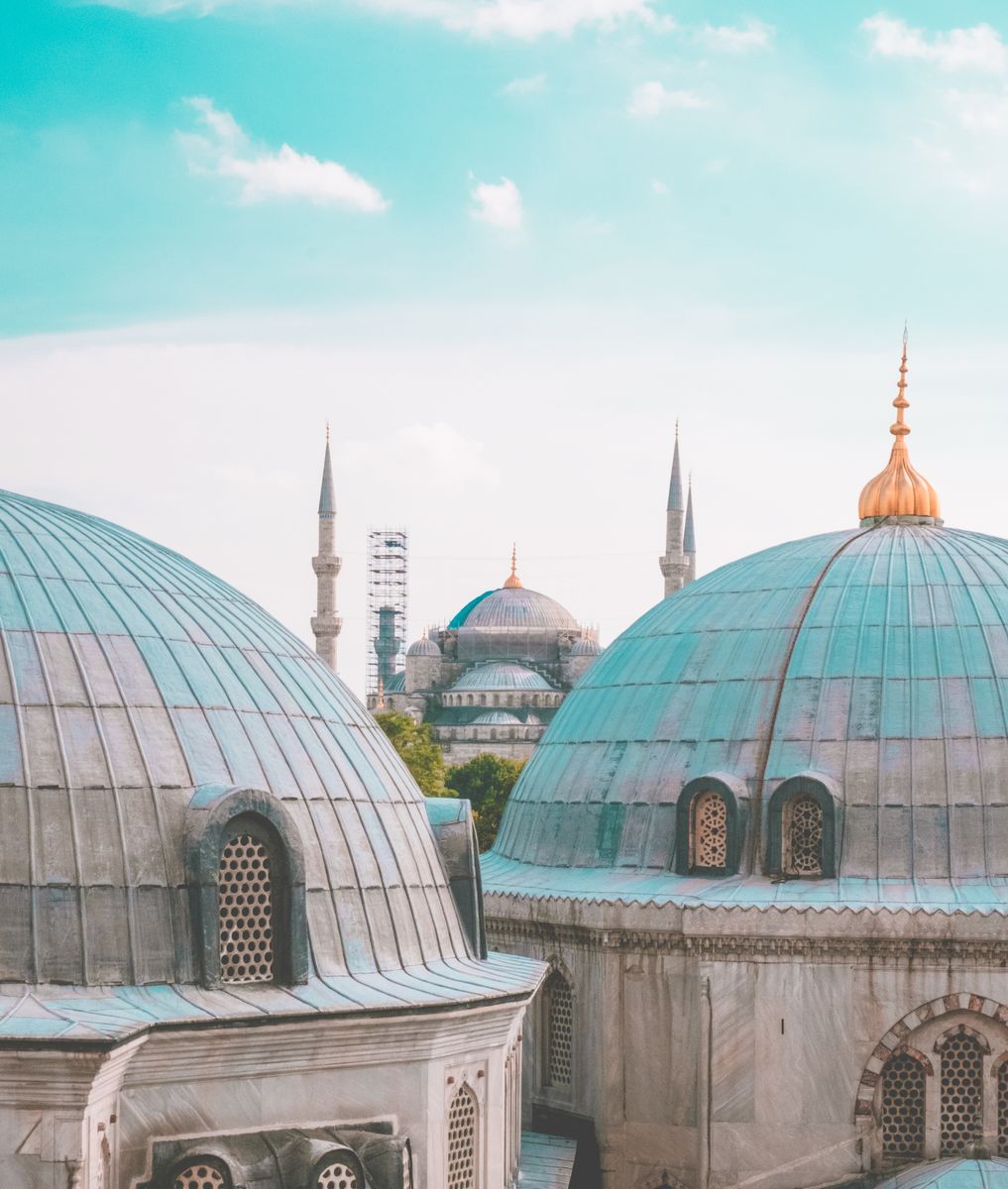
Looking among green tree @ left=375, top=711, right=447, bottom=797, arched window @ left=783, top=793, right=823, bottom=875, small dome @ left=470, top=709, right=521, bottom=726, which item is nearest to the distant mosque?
small dome @ left=470, top=709, right=521, bottom=726

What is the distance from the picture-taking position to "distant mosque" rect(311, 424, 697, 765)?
102m

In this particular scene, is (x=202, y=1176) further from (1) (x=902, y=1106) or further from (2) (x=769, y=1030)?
(1) (x=902, y=1106)

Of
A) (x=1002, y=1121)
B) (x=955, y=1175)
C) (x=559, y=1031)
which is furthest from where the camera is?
(x=559, y=1031)

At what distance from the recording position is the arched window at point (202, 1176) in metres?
13.7

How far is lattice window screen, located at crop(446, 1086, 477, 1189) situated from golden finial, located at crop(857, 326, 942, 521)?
44.8ft

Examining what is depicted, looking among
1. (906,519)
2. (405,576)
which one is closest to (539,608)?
(405,576)

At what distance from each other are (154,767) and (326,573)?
65.5 meters

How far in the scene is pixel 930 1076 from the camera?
2077cm

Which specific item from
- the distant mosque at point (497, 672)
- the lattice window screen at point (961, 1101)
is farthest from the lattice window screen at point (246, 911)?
the distant mosque at point (497, 672)

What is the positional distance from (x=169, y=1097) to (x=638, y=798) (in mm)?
10624

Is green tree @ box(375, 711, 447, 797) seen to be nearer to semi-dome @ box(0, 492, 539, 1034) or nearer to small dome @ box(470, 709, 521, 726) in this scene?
small dome @ box(470, 709, 521, 726)

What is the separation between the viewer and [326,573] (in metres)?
80.2

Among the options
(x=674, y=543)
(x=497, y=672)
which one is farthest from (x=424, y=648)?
(x=674, y=543)

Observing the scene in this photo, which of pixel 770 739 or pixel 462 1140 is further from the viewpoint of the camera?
pixel 770 739
